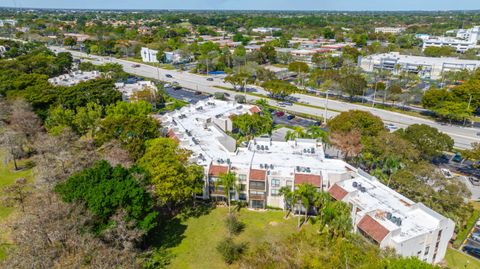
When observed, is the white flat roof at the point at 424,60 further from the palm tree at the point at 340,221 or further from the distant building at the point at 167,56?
the palm tree at the point at 340,221

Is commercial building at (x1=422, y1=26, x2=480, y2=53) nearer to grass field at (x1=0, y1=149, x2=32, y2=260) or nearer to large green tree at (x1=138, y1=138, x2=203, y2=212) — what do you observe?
large green tree at (x1=138, y1=138, x2=203, y2=212)

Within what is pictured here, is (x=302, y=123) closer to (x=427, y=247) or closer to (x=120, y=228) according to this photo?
(x=427, y=247)

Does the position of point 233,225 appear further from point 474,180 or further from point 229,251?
point 474,180

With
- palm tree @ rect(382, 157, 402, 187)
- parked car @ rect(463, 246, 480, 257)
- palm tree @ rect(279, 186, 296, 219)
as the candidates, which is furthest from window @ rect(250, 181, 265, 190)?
parked car @ rect(463, 246, 480, 257)

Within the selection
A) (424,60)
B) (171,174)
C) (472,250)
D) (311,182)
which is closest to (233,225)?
(171,174)

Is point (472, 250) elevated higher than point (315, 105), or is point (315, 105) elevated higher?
point (315, 105)

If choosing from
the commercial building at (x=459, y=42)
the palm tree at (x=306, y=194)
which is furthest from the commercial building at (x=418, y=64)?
the palm tree at (x=306, y=194)

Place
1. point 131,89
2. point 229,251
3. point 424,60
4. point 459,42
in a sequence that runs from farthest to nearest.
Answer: point 459,42 < point 424,60 < point 131,89 < point 229,251
